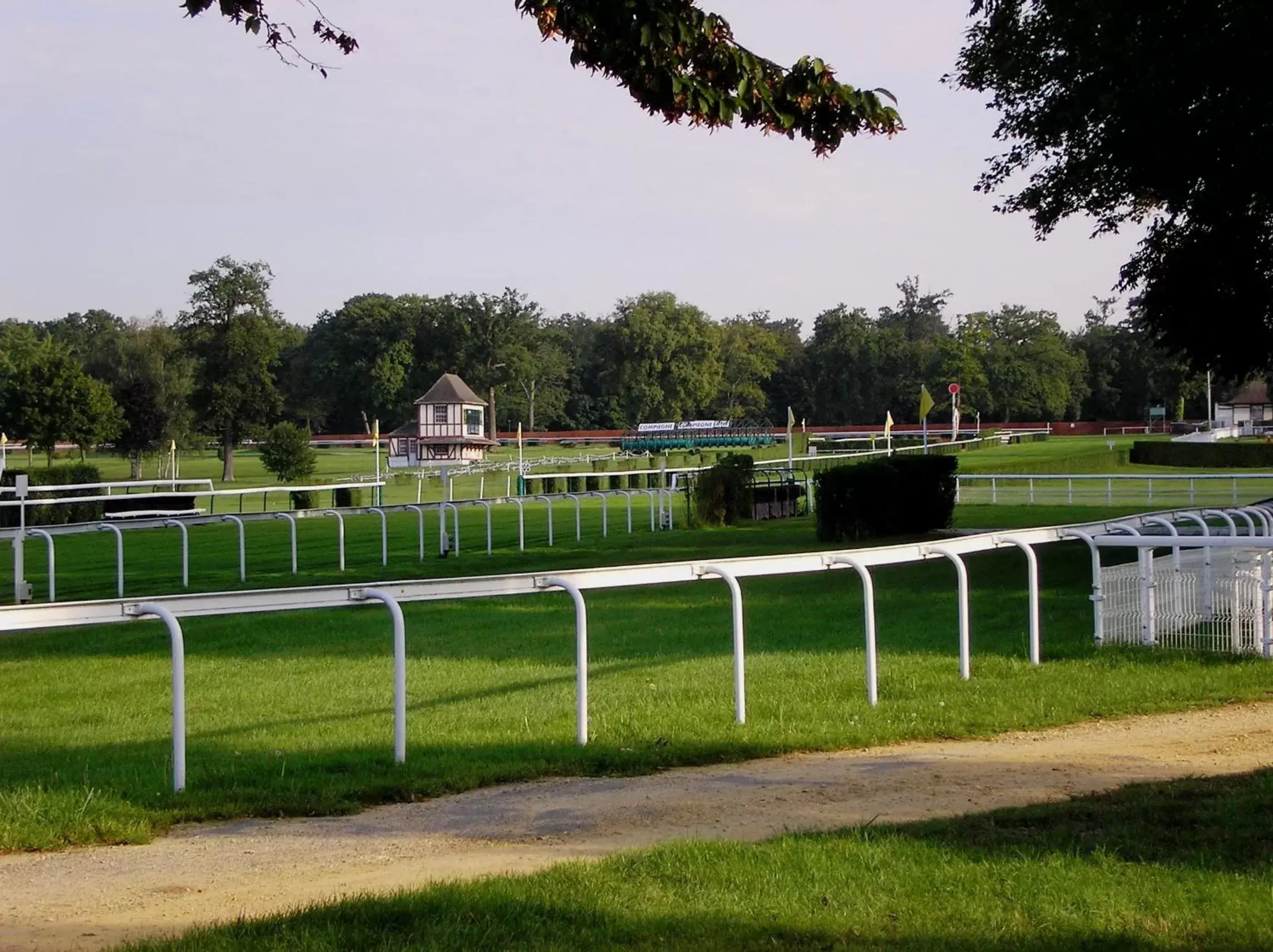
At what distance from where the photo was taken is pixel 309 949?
12.7 feet

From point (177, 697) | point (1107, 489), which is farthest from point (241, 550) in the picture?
point (1107, 489)

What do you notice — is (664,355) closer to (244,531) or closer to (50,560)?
(244,531)

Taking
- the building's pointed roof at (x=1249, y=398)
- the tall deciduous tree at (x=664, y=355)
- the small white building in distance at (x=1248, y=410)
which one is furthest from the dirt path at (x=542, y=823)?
the building's pointed roof at (x=1249, y=398)

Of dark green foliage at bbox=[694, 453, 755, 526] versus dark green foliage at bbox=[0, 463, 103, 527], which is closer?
dark green foliage at bbox=[694, 453, 755, 526]

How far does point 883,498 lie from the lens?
21.2 meters

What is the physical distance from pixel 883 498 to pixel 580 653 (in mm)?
14519

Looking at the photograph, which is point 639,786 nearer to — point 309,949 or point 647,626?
point 309,949

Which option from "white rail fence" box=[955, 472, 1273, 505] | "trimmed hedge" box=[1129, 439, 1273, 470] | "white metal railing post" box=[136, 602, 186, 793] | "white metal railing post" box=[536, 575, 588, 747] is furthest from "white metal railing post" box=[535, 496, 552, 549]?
"trimmed hedge" box=[1129, 439, 1273, 470]

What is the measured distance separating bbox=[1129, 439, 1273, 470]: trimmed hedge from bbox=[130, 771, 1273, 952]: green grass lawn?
49821mm

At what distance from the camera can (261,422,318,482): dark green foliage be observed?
54.4 metres

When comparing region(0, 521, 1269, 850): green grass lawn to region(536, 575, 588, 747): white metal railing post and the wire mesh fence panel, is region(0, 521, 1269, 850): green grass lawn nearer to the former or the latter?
region(536, 575, 588, 747): white metal railing post

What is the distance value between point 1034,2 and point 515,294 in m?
72.7

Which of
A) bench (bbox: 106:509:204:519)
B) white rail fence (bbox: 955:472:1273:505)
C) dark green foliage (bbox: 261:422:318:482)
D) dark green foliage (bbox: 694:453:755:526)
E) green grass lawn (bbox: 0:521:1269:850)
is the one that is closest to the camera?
green grass lawn (bbox: 0:521:1269:850)

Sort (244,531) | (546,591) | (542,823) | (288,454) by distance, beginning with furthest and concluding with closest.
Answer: (288,454) → (244,531) → (546,591) → (542,823)
